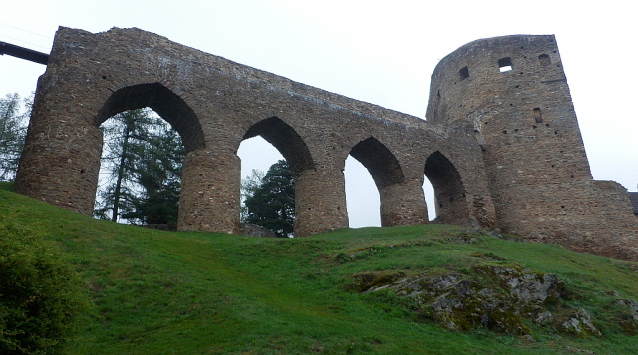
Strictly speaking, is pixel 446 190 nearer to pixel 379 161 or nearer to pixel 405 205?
pixel 405 205

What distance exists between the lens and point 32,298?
211 inches

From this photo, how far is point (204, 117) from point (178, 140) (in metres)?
10.5

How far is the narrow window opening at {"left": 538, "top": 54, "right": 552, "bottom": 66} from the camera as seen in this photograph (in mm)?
30156

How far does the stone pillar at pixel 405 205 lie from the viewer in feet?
81.5

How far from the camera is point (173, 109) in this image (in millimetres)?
20812

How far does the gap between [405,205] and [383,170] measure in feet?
7.81

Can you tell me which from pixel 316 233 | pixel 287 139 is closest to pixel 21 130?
pixel 287 139

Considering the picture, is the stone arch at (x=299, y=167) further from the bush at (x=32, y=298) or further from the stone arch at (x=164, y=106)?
the bush at (x=32, y=298)

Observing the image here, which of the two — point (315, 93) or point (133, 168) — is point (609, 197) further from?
point (133, 168)

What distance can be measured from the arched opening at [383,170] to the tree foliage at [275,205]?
759 cm

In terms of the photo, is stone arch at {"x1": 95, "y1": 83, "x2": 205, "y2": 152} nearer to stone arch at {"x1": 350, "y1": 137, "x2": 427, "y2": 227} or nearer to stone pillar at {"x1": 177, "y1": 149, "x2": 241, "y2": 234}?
stone pillar at {"x1": 177, "y1": 149, "x2": 241, "y2": 234}

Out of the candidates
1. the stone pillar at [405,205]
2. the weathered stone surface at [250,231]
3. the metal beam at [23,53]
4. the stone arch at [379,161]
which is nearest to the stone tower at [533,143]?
the stone arch at [379,161]

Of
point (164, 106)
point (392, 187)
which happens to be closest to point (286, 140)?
point (164, 106)

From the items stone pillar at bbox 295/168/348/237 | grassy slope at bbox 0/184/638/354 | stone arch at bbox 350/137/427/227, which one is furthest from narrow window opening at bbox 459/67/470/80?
grassy slope at bbox 0/184/638/354
